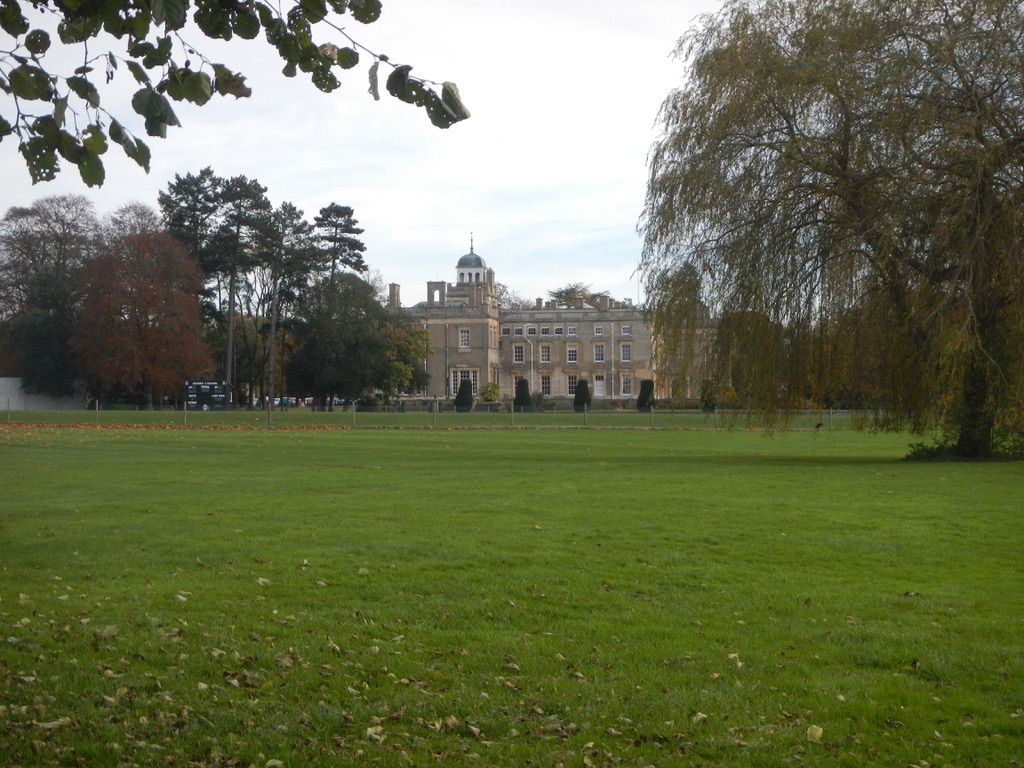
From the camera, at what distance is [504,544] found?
40.3ft

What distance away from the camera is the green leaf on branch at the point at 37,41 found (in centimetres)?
614

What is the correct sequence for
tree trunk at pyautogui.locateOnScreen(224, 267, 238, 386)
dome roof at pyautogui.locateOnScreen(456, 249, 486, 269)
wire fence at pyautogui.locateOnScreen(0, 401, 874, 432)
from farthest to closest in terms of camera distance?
dome roof at pyautogui.locateOnScreen(456, 249, 486, 269)
tree trunk at pyautogui.locateOnScreen(224, 267, 238, 386)
wire fence at pyautogui.locateOnScreen(0, 401, 874, 432)

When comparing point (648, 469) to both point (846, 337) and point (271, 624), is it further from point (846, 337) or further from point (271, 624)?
point (271, 624)

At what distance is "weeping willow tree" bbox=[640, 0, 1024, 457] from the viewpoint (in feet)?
81.6

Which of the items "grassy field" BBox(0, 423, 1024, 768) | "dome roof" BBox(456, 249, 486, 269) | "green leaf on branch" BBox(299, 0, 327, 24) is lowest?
"grassy field" BBox(0, 423, 1024, 768)

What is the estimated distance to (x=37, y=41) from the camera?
Answer: 6164mm

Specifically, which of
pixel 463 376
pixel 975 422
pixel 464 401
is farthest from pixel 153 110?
pixel 463 376

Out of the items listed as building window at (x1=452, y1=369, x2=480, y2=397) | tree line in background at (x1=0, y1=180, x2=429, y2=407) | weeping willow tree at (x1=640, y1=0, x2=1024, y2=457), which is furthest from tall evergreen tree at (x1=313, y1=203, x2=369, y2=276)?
weeping willow tree at (x1=640, y1=0, x2=1024, y2=457)

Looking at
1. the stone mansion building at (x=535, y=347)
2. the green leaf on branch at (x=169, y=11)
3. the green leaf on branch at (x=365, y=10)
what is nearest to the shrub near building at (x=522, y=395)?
the stone mansion building at (x=535, y=347)

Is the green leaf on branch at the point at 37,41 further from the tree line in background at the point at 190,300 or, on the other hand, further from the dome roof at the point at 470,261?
the dome roof at the point at 470,261

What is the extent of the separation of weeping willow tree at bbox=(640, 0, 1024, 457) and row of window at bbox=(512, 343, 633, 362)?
287ft

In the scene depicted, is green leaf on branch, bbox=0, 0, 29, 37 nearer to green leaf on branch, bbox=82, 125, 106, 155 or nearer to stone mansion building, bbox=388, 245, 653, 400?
green leaf on branch, bbox=82, 125, 106, 155

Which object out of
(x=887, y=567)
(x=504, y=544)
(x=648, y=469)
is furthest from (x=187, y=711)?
(x=648, y=469)

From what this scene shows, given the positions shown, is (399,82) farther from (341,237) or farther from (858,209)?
(341,237)
